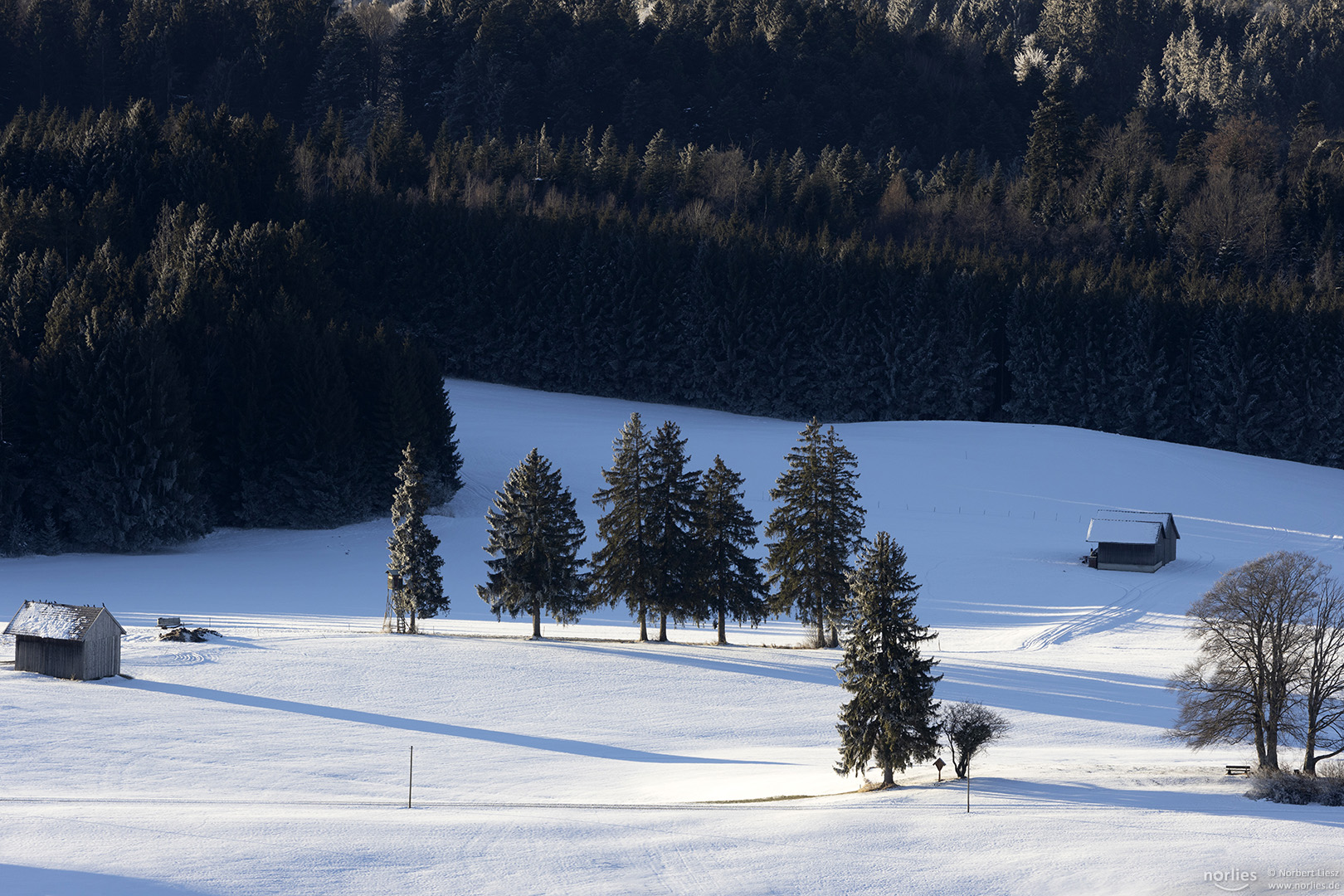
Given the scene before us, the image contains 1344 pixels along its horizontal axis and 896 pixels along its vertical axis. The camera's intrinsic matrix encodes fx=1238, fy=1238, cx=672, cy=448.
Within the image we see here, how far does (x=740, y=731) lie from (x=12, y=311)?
48.3 meters

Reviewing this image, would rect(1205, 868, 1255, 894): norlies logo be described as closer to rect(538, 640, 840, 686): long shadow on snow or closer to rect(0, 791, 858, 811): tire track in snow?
rect(0, 791, 858, 811): tire track in snow

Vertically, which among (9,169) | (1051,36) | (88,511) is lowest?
(88,511)

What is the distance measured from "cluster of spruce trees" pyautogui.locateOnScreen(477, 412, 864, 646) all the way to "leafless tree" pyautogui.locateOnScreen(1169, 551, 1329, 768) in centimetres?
1550

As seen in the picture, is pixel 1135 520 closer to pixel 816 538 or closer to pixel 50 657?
pixel 816 538

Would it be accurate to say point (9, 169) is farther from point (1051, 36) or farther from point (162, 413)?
point (1051, 36)

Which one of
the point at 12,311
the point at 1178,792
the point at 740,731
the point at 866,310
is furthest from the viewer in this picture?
the point at 866,310

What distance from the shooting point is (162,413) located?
184 feet

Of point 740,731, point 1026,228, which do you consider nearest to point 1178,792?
point 740,731

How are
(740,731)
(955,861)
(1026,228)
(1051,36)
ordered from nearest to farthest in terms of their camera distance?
1. (955,861)
2. (740,731)
3. (1026,228)
4. (1051,36)

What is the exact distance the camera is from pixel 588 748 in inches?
1200

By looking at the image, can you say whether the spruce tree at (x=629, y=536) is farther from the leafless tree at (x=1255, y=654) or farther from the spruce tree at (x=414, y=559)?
the leafless tree at (x=1255, y=654)

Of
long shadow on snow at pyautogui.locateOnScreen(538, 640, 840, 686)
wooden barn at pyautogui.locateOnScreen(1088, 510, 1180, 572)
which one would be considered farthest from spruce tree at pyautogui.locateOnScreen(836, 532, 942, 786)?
wooden barn at pyautogui.locateOnScreen(1088, 510, 1180, 572)

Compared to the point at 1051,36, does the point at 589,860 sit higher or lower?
lower

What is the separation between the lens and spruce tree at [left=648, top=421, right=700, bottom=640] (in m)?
42.6
